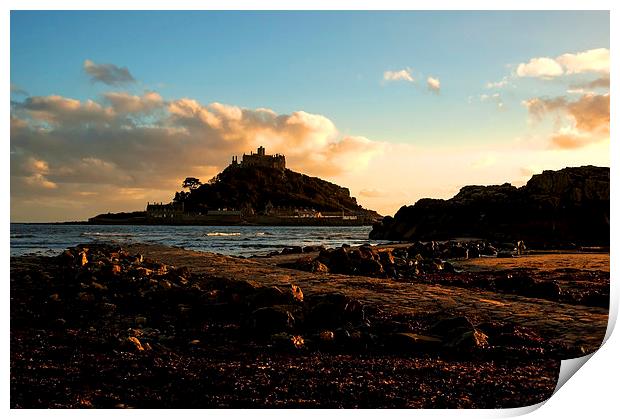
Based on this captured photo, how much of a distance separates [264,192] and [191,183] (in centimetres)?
291

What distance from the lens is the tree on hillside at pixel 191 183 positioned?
300 inches

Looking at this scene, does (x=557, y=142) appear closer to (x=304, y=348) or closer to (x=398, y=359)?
(x=398, y=359)

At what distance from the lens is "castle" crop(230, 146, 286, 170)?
7662mm

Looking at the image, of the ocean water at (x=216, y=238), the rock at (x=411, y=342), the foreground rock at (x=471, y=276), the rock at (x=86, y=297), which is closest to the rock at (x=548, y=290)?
the foreground rock at (x=471, y=276)

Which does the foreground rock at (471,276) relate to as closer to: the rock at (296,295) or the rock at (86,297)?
the rock at (296,295)

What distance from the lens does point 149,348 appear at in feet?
15.2

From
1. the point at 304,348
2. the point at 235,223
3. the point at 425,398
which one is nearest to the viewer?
the point at 425,398

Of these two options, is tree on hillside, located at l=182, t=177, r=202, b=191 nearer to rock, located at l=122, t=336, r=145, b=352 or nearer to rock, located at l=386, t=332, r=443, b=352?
rock, located at l=122, t=336, r=145, b=352

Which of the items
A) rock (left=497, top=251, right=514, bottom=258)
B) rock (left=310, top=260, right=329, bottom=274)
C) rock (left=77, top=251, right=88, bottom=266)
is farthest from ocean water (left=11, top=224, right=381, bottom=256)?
rock (left=310, top=260, right=329, bottom=274)

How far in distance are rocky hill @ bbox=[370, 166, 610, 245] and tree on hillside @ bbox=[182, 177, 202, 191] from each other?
558cm

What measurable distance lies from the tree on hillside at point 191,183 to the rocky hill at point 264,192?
260 mm

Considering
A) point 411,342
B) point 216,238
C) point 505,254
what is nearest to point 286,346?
point 411,342
